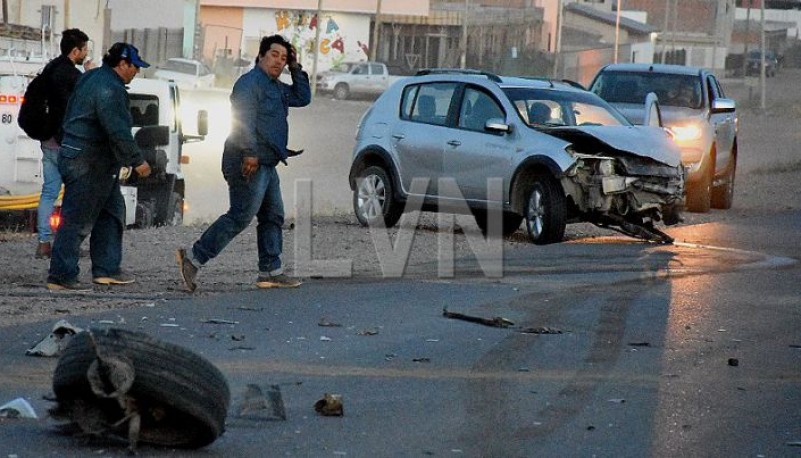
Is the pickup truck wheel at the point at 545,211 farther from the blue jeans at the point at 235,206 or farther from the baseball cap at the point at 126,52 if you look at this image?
the baseball cap at the point at 126,52

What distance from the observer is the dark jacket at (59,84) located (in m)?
12.5

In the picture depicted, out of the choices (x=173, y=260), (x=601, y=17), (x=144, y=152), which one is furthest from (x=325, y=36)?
(x=173, y=260)

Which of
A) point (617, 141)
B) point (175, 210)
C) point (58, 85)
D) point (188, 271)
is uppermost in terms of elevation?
point (58, 85)

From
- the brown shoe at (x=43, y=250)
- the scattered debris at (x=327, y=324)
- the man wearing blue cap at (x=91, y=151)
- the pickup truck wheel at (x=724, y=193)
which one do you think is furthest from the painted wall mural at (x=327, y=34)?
the scattered debris at (x=327, y=324)

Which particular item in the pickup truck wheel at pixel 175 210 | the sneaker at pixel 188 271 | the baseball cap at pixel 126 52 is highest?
the baseball cap at pixel 126 52

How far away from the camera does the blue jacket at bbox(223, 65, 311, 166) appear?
36.4ft

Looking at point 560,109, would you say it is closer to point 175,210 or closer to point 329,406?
point 175,210

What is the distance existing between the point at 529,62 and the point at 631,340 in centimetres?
6645

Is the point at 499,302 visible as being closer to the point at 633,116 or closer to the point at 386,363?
the point at 386,363

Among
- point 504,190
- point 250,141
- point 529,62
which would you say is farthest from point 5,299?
point 529,62

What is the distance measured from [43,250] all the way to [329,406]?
6.79 meters

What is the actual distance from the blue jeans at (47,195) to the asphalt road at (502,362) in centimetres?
255

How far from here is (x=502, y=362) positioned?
8.75 m

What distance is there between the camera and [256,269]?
508 inches
